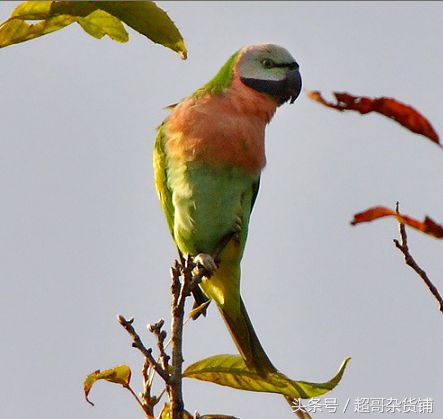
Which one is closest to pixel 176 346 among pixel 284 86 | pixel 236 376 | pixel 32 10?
pixel 236 376

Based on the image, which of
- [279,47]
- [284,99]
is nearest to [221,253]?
[284,99]

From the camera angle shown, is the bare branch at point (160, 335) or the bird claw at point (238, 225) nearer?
the bare branch at point (160, 335)

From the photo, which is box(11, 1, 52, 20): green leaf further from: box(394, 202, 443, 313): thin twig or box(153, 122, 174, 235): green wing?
box(153, 122, 174, 235): green wing

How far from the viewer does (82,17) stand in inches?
95.7

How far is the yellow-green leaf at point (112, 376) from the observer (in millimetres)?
2820

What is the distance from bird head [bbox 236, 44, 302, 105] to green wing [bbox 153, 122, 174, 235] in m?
0.70

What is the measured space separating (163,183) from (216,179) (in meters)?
0.38

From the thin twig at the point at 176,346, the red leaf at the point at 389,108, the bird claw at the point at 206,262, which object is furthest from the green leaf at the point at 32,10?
the bird claw at the point at 206,262

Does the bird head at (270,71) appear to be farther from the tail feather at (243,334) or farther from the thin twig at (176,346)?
the thin twig at (176,346)

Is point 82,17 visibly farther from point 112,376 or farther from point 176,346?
point 112,376

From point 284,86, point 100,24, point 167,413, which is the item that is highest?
point 284,86

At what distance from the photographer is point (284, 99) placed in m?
4.90

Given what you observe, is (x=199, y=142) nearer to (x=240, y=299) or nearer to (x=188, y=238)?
(x=188, y=238)

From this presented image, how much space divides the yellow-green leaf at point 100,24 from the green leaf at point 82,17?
39 millimetres
